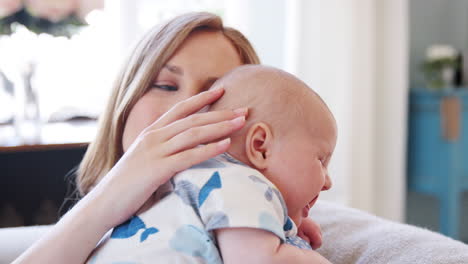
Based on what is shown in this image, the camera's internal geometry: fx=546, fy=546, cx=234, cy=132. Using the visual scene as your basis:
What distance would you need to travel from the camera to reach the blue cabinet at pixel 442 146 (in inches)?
132

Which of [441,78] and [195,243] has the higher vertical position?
[195,243]

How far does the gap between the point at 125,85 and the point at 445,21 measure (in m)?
3.41

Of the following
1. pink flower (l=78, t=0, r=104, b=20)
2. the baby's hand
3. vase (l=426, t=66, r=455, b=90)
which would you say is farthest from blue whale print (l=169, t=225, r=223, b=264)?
vase (l=426, t=66, r=455, b=90)

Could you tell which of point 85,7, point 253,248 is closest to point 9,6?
point 85,7

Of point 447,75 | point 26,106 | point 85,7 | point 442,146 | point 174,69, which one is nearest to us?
point 174,69

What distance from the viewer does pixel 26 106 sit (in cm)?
245

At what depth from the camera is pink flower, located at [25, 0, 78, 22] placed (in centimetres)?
245

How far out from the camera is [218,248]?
31.6 inches

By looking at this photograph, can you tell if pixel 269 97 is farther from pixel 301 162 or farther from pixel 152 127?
pixel 152 127

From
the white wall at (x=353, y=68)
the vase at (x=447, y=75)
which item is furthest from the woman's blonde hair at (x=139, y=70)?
the vase at (x=447, y=75)

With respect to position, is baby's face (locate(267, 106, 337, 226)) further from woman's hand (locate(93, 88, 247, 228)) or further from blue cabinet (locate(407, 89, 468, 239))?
blue cabinet (locate(407, 89, 468, 239))

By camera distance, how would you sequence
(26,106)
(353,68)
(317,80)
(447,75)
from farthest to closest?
(447,75)
(353,68)
(317,80)
(26,106)

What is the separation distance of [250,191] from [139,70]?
23.5 inches

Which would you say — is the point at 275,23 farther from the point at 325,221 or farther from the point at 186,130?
the point at 186,130
